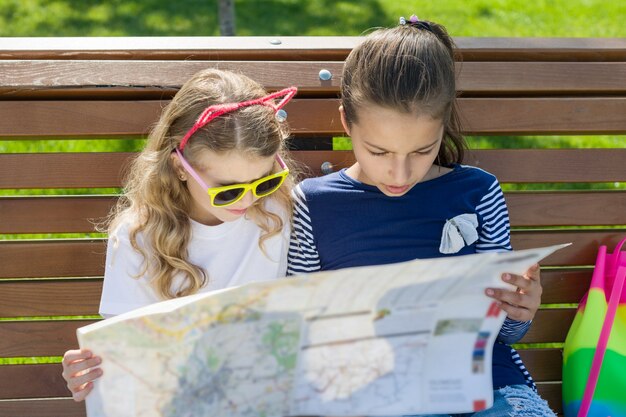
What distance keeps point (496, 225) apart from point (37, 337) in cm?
143

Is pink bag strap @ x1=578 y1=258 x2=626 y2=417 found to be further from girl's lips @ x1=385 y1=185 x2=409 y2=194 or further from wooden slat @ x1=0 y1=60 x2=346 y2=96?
wooden slat @ x1=0 y1=60 x2=346 y2=96

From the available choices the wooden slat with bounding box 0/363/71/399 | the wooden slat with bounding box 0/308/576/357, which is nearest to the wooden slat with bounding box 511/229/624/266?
the wooden slat with bounding box 0/308/576/357

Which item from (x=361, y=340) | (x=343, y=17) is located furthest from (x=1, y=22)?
(x=361, y=340)

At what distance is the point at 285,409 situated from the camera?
212 cm

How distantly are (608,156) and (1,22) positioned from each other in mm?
4875

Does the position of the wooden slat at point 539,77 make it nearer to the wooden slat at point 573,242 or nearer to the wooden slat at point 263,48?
the wooden slat at point 263,48

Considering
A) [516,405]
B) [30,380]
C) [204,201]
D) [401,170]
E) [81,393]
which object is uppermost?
[401,170]

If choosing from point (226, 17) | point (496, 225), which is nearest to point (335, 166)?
point (496, 225)

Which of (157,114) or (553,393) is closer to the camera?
(157,114)

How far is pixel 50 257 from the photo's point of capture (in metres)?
2.77

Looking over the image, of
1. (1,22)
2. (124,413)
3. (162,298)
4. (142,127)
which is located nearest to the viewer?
(124,413)

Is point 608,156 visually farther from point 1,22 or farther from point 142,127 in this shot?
point 1,22

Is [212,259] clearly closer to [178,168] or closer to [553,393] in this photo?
[178,168]

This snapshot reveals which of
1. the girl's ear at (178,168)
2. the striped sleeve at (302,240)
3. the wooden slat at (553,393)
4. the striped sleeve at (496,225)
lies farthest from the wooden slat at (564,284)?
the girl's ear at (178,168)
